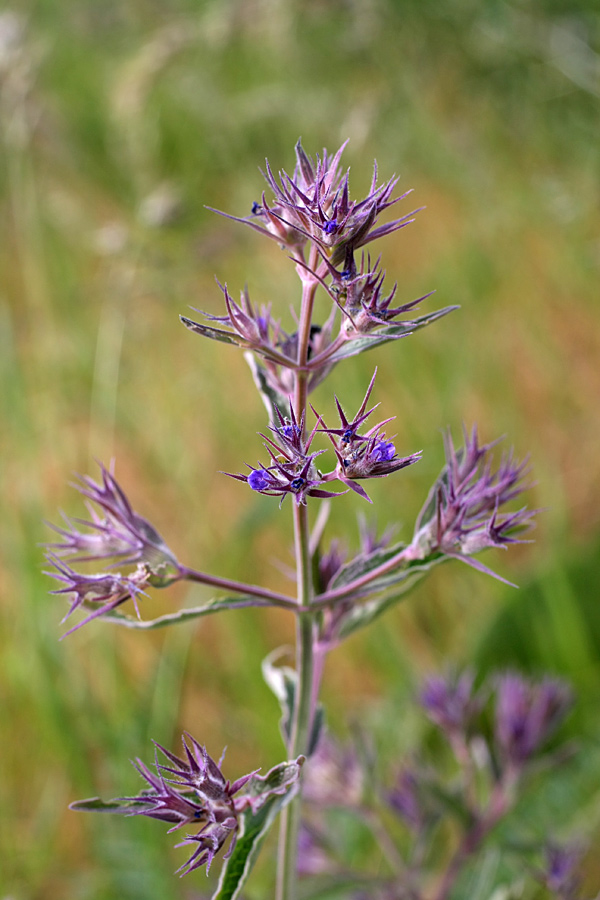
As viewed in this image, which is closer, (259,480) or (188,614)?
(259,480)

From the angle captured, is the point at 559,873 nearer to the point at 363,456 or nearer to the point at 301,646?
the point at 301,646

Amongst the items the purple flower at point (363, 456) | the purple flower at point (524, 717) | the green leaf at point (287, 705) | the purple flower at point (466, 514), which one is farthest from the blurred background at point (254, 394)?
the purple flower at point (363, 456)

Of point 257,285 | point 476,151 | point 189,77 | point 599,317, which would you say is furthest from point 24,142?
point 599,317

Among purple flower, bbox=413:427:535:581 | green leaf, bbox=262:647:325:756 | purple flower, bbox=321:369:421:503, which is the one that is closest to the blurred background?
green leaf, bbox=262:647:325:756

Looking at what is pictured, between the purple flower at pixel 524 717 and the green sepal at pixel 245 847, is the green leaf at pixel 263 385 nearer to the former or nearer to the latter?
the green sepal at pixel 245 847

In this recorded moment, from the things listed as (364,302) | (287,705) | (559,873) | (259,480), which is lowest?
(559,873)

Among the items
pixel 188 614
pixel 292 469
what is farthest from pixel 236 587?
pixel 292 469
